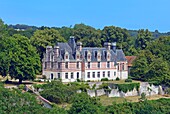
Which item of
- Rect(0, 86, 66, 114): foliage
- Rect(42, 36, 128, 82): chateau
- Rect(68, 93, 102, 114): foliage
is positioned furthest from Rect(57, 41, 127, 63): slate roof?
Rect(0, 86, 66, 114): foliage

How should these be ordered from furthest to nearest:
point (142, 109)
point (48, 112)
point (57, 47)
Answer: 1. point (57, 47)
2. point (142, 109)
3. point (48, 112)

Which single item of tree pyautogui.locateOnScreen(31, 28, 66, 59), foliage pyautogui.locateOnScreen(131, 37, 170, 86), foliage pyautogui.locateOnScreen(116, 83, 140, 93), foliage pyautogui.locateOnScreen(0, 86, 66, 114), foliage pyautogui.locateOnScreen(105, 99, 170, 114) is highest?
tree pyautogui.locateOnScreen(31, 28, 66, 59)

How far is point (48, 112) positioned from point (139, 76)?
82.0ft

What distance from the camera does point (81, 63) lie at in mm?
51719

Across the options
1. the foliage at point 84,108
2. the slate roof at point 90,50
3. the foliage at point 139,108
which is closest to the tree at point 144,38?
the slate roof at point 90,50

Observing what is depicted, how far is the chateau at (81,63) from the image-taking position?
50.0m

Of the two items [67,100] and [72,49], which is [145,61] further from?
[67,100]

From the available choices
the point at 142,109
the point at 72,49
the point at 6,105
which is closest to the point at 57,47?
the point at 72,49

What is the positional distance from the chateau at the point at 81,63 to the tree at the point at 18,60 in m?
3.92

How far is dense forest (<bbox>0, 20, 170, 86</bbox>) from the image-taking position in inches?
1775

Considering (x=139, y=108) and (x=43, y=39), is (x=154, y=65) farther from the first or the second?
(x=139, y=108)

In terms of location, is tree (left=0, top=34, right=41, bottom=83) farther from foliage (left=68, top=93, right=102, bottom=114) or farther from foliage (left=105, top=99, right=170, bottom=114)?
foliage (left=68, top=93, right=102, bottom=114)

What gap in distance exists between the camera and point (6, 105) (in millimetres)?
31516

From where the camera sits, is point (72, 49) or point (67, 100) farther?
point (72, 49)
